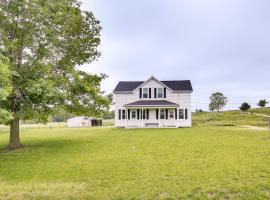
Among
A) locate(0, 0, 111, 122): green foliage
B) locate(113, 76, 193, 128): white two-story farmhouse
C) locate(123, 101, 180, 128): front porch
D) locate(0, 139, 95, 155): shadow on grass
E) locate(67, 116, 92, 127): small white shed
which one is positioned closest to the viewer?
locate(0, 0, 111, 122): green foliage

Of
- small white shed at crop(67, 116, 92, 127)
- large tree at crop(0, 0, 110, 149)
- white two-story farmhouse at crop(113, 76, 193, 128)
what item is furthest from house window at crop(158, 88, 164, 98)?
small white shed at crop(67, 116, 92, 127)

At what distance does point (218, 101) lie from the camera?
7375 cm

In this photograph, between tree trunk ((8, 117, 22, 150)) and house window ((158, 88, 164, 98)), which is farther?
house window ((158, 88, 164, 98))

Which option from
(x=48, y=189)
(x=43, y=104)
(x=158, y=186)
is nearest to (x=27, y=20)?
(x=43, y=104)

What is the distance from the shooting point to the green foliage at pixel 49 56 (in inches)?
485

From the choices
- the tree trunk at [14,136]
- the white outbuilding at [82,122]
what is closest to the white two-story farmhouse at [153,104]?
the white outbuilding at [82,122]

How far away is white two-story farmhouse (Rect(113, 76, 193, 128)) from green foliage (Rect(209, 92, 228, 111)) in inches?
1673

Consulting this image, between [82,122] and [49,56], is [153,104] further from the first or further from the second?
[82,122]

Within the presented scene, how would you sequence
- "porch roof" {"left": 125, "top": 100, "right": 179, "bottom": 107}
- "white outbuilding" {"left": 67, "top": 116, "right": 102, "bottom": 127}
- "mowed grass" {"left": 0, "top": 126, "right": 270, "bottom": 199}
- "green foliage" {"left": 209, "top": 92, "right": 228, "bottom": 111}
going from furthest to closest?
"green foliage" {"left": 209, "top": 92, "right": 228, "bottom": 111} < "white outbuilding" {"left": 67, "top": 116, "right": 102, "bottom": 127} < "porch roof" {"left": 125, "top": 100, "right": 179, "bottom": 107} < "mowed grass" {"left": 0, "top": 126, "right": 270, "bottom": 199}

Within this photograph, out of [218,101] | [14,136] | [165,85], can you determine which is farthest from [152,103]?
[218,101]

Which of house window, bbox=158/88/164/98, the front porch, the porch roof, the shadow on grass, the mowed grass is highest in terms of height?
house window, bbox=158/88/164/98

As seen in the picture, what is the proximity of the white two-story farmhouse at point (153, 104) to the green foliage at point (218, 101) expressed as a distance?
42495 mm

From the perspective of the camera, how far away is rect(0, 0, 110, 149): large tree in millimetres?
12330

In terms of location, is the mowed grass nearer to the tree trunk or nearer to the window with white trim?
the tree trunk
